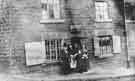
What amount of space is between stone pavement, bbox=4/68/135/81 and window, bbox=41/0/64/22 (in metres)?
1.38

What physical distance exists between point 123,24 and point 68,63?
1.85 m

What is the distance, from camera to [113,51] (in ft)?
16.8

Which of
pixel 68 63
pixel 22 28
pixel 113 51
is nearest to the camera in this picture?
pixel 22 28

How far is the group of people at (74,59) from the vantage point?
4.78 m

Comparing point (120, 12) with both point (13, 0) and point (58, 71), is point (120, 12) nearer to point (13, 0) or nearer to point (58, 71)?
point (58, 71)

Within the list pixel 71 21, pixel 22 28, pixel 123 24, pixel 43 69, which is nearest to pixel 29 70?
pixel 43 69

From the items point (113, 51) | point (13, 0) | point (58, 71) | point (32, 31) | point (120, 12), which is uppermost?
point (13, 0)

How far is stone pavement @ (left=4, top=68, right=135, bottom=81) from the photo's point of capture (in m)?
4.41

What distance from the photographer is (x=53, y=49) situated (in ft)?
16.3

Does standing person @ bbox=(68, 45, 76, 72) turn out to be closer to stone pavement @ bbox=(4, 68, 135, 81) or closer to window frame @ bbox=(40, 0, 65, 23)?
stone pavement @ bbox=(4, 68, 135, 81)

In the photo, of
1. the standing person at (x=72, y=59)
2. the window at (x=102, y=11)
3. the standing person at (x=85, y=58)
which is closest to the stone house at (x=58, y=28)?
the window at (x=102, y=11)

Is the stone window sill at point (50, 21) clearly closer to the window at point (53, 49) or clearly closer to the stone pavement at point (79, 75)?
the window at point (53, 49)

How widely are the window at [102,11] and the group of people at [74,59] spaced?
919mm

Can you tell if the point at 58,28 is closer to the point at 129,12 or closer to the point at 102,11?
the point at 102,11
